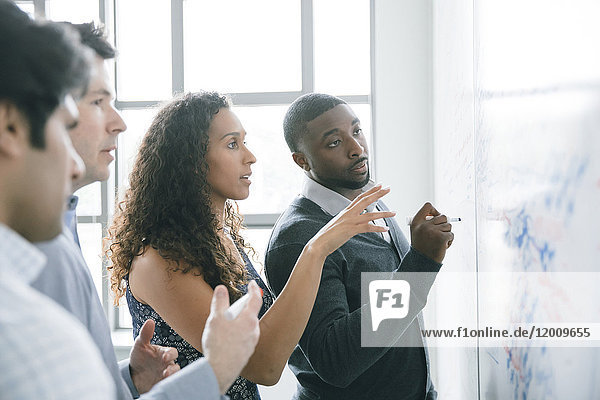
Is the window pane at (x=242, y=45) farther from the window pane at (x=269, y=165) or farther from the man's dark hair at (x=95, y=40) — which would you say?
the man's dark hair at (x=95, y=40)

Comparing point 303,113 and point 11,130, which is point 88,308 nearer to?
point 11,130

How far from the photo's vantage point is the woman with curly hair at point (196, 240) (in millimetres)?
1147

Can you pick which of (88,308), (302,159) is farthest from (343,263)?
(88,308)

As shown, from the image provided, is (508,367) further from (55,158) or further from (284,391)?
(284,391)

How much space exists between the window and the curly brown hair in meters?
2.13

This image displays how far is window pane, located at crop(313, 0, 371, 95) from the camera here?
3539 millimetres

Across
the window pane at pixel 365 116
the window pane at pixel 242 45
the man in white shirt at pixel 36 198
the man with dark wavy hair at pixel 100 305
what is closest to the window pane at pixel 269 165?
the window pane at pixel 242 45

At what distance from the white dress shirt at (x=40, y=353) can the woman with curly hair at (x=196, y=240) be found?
2.22ft

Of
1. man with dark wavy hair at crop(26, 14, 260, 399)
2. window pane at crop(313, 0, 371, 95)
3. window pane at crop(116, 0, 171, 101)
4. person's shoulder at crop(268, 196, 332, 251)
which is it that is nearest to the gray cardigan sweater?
person's shoulder at crop(268, 196, 332, 251)

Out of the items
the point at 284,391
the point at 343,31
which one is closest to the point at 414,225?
the point at 284,391

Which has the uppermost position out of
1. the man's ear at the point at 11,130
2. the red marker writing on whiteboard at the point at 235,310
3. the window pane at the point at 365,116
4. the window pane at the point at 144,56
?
the window pane at the point at 144,56

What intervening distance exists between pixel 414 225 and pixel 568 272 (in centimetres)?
52

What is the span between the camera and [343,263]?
128 centimetres

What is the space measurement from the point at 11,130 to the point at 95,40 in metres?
0.56
